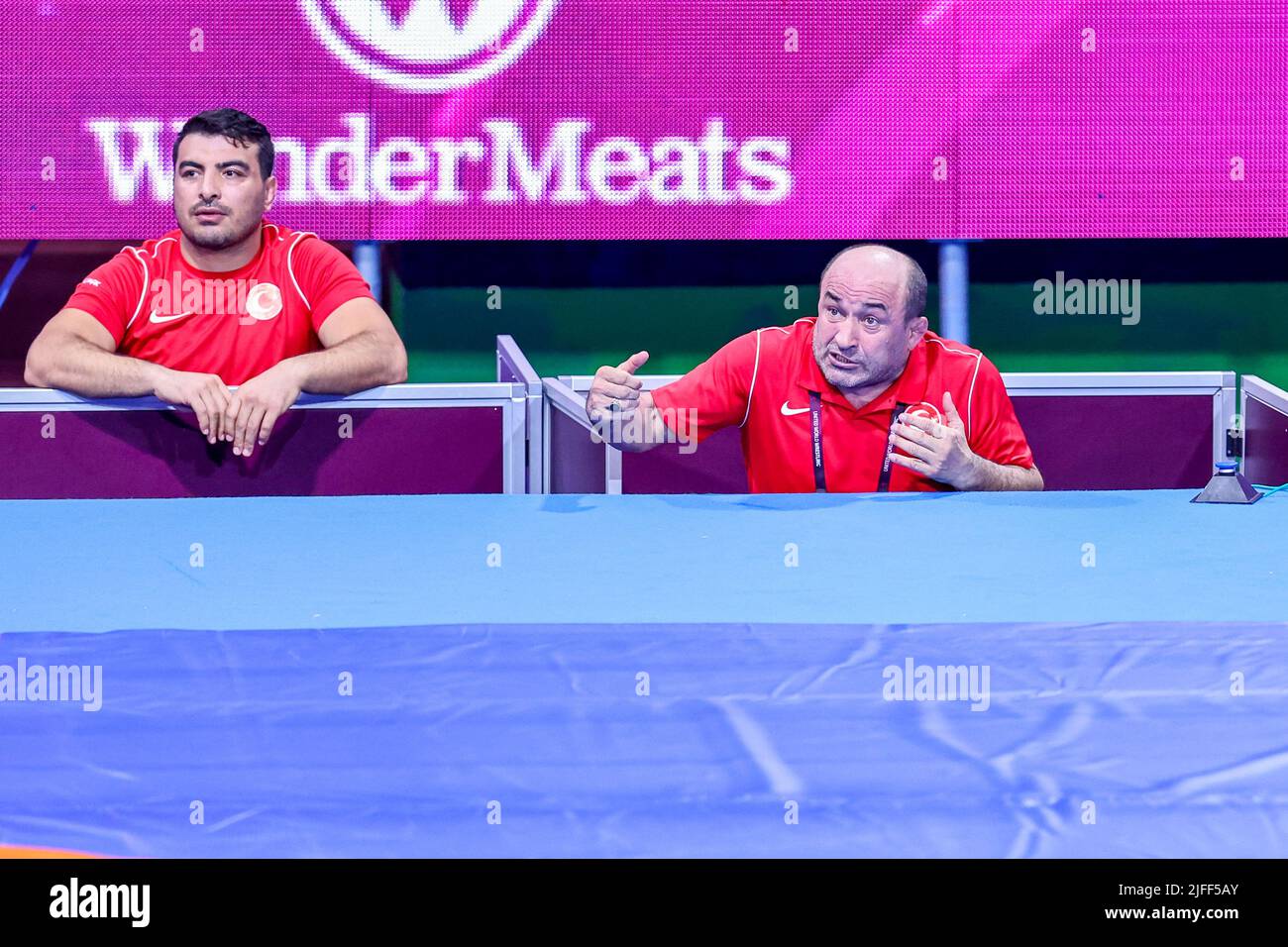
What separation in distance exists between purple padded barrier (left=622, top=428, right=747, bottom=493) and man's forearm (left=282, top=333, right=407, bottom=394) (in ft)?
1.69

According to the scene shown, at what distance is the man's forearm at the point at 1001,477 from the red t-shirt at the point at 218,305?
1494 millimetres

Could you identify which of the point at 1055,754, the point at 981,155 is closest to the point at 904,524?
the point at 1055,754

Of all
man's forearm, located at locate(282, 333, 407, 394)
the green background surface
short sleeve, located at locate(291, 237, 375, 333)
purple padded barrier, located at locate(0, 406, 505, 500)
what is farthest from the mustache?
the green background surface

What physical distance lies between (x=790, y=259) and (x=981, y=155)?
91 cm

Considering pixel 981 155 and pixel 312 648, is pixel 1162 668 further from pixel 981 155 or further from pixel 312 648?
pixel 981 155

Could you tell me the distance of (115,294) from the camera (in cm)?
317

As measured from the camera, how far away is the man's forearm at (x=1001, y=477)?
2320 mm

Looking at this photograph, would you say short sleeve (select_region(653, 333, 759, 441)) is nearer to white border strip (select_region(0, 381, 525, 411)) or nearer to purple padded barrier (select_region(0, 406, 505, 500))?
white border strip (select_region(0, 381, 525, 411))

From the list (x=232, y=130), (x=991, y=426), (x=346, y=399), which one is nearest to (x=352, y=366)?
(x=346, y=399)

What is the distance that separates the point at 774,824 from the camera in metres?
1.08

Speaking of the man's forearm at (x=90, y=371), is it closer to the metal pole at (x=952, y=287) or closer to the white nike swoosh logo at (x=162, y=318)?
the white nike swoosh logo at (x=162, y=318)

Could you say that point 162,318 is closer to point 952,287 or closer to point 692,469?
point 692,469

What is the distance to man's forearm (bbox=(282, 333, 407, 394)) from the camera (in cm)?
261

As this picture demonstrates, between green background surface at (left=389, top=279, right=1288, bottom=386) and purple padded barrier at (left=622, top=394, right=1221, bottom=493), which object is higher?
green background surface at (left=389, top=279, right=1288, bottom=386)
